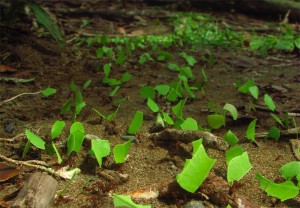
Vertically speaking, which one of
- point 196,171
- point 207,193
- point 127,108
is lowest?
point 127,108

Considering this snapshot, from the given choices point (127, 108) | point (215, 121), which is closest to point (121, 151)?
point (215, 121)

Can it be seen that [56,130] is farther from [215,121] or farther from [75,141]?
[215,121]

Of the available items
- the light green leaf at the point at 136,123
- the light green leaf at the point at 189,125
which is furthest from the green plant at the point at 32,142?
the light green leaf at the point at 189,125

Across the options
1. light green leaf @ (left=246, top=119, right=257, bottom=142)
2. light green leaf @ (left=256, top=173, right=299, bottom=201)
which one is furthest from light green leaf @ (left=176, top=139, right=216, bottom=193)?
light green leaf @ (left=246, top=119, right=257, bottom=142)

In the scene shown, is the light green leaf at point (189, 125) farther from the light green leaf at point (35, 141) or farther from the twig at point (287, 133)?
the light green leaf at point (35, 141)

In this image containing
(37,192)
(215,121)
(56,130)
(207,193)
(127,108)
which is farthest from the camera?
(127,108)

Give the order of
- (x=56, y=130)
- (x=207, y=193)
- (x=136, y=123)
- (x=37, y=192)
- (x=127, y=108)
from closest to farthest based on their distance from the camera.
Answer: (x=37, y=192) → (x=207, y=193) → (x=56, y=130) → (x=136, y=123) → (x=127, y=108)

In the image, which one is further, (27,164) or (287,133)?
(287,133)

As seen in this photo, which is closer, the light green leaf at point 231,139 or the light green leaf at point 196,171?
the light green leaf at point 196,171
